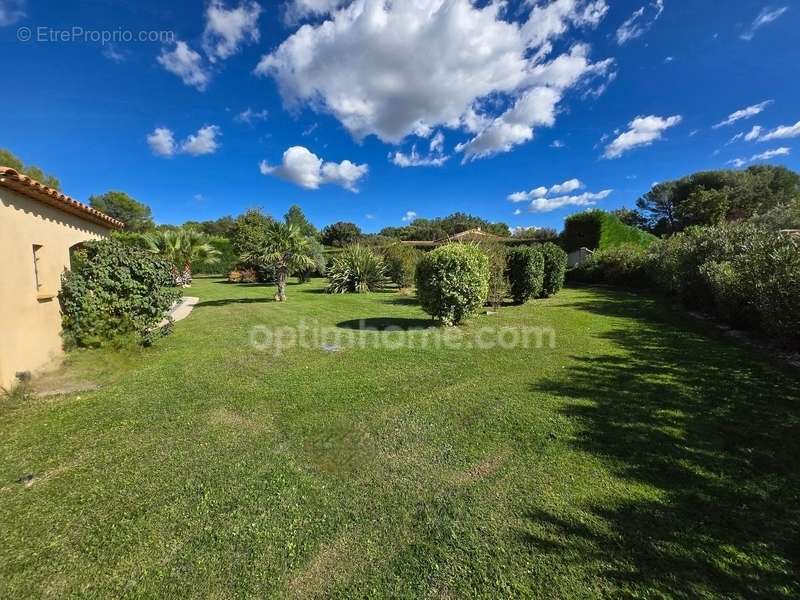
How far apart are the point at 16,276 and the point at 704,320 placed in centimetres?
1528

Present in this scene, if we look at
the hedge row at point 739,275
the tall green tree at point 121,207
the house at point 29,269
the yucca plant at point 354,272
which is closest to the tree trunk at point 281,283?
the yucca plant at point 354,272

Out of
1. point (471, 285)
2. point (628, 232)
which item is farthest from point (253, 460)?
point (628, 232)

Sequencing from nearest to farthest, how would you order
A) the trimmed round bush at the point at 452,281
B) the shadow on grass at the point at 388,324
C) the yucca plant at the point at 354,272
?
the trimmed round bush at the point at 452,281 < the shadow on grass at the point at 388,324 < the yucca plant at the point at 354,272

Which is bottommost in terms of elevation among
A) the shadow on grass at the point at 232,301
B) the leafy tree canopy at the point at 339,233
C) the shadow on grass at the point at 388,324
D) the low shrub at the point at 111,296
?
the shadow on grass at the point at 388,324

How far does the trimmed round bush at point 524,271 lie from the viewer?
42.5ft

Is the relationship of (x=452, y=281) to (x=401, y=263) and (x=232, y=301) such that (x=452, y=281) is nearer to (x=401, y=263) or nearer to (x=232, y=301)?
(x=401, y=263)

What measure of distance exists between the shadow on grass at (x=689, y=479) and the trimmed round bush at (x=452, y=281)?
3.39m

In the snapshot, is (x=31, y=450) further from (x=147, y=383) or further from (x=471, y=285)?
(x=471, y=285)

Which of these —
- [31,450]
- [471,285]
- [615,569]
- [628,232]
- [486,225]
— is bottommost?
[615,569]

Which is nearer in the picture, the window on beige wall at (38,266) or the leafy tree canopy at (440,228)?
the window on beige wall at (38,266)

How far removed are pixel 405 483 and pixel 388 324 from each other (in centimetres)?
664

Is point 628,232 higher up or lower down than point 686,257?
higher up

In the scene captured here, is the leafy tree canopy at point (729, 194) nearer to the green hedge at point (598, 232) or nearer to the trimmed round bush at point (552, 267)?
the green hedge at point (598, 232)

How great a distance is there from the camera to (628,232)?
2647 centimetres
